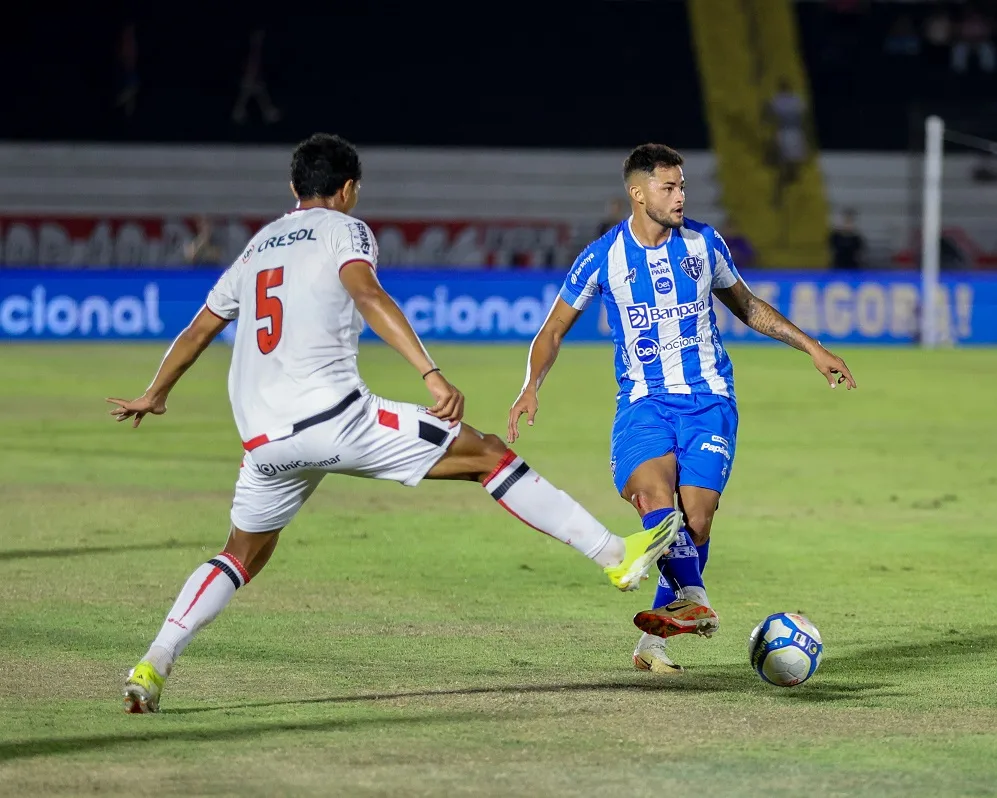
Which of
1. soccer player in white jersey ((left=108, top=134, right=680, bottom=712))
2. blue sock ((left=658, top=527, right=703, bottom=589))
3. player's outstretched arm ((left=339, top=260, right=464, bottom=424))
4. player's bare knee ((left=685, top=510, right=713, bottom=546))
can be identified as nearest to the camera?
player's outstretched arm ((left=339, top=260, right=464, bottom=424))

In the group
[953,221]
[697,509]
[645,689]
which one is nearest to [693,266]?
[697,509]

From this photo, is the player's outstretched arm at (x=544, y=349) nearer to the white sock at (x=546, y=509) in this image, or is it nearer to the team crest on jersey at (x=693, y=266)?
the team crest on jersey at (x=693, y=266)

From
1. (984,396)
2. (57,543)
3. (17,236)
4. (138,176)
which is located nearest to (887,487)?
(57,543)

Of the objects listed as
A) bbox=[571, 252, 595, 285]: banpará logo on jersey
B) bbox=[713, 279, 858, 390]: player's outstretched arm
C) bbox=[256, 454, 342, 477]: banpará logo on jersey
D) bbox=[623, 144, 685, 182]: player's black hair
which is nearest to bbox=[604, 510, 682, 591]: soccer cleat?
bbox=[256, 454, 342, 477]: banpará logo on jersey

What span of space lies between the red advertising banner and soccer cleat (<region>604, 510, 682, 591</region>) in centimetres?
2421

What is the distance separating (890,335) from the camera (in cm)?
2941

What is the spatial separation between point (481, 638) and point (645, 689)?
1279 mm

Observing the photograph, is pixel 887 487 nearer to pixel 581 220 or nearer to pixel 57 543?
pixel 57 543

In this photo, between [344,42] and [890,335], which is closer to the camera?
[890,335]

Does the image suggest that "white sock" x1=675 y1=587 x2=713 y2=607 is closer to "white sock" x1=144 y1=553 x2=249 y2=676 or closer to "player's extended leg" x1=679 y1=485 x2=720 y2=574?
"player's extended leg" x1=679 y1=485 x2=720 y2=574

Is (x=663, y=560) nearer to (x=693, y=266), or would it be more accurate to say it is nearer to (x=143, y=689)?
(x=693, y=266)

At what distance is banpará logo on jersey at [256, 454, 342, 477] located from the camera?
5922mm

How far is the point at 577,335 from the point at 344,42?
9.81 meters

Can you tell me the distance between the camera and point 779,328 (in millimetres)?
7336
